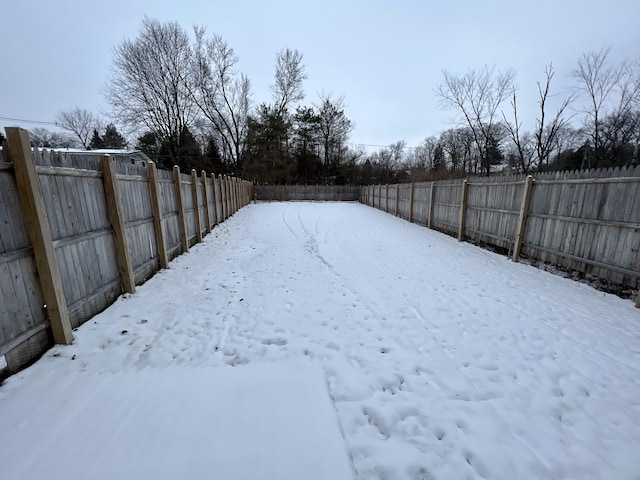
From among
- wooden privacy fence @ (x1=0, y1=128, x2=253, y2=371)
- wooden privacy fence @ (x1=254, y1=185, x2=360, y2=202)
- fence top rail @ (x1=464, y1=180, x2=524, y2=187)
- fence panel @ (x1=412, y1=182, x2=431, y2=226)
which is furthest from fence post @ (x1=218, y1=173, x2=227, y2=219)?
wooden privacy fence @ (x1=254, y1=185, x2=360, y2=202)

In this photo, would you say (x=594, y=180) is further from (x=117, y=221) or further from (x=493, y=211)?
(x=117, y=221)

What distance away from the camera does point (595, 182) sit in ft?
15.8

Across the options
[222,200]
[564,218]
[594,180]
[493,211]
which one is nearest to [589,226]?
[564,218]

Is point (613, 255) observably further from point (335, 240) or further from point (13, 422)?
point (13, 422)

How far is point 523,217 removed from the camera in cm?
618

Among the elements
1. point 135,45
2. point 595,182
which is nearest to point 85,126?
point 135,45

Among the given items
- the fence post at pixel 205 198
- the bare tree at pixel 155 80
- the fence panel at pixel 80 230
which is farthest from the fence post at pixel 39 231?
the bare tree at pixel 155 80

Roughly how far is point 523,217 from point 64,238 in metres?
8.07

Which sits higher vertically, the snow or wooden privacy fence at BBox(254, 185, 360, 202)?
wooden privacy fence at BBox(254, 185, 360, 202)

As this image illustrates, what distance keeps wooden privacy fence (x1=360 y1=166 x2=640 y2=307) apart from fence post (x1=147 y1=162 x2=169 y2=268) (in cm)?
768

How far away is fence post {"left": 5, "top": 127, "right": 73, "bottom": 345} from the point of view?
2.37m

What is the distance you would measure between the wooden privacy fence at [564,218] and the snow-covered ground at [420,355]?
25.0 inches

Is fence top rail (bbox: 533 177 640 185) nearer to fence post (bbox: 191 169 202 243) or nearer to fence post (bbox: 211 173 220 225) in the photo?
fence post (bbox: 191 169 202 243)

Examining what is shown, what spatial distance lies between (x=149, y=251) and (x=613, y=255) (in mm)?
7983
